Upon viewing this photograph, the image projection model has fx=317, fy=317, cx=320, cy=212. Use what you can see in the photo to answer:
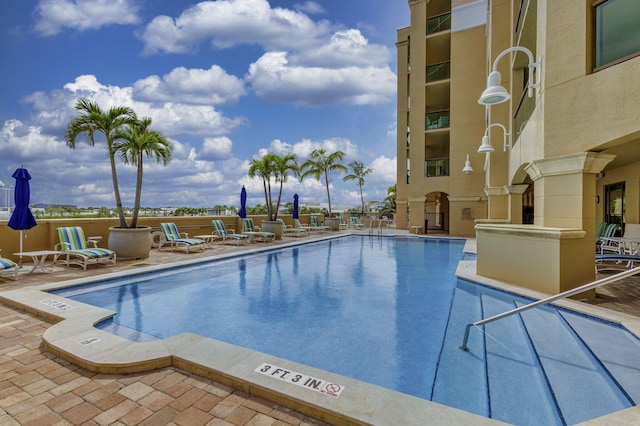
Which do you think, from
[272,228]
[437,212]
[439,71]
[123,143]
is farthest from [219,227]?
[437,212]

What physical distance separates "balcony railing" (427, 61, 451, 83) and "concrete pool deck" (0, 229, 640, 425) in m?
20.5

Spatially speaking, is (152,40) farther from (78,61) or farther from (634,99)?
(634,99)

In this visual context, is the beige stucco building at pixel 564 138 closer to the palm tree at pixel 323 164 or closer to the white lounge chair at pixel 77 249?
the white lounge chair at pixel 77 249

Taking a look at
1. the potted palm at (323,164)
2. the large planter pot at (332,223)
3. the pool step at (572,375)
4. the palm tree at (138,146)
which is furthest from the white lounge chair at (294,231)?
the pool step at (572,375)

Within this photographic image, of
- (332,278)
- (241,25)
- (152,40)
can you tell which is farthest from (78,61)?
(332,278)

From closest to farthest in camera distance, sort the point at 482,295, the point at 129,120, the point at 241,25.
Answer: the point at 482,295
the point at 129,120
the point at 241,25

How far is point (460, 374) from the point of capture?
3436 millimetres

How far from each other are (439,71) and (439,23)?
3.09 meters

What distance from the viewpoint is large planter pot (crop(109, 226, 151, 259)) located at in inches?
367

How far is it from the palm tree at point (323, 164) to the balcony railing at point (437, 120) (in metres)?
6.94

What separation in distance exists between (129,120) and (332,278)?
8.00 meters

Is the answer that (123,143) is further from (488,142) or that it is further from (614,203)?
(614,203)

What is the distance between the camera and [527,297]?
5.78 metres

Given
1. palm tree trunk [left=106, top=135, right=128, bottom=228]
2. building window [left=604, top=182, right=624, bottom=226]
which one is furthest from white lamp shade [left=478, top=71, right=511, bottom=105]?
palm tree trunk [left=106, top=135, right=128, bottom=228]
